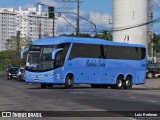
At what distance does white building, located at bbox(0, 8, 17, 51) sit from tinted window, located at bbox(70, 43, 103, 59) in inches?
5057

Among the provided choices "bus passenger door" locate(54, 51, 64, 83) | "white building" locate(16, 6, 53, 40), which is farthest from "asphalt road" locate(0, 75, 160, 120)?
"white building" locate(16, 6, 53, 40)

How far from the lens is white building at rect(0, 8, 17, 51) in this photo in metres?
167

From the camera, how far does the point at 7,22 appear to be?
173m

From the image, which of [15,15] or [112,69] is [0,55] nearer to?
[15,15]

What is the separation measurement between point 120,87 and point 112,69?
1.89 metres

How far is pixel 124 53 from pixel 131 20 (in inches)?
2098

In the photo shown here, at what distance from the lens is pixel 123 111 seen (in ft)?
58.1

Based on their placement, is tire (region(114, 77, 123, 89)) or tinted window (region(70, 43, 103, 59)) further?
tire (region(114, 77, 123, 89))

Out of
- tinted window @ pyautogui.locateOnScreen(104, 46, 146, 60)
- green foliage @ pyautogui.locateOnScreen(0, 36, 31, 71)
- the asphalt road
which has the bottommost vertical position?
the asphalt road

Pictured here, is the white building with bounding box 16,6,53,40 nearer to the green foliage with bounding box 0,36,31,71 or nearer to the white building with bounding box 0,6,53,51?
the white building with bounding box 0,6,53,51

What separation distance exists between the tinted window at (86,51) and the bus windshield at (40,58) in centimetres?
182

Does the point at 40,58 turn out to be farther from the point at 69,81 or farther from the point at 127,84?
the point at 127,84

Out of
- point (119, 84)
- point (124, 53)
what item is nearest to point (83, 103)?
point (119, 84)

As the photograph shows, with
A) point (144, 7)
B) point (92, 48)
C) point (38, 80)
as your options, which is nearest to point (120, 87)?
point (92, 48)
